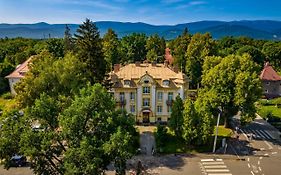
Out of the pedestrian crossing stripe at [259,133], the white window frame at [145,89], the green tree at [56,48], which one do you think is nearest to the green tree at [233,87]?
the pedestrian crossing stripe at [259,133]

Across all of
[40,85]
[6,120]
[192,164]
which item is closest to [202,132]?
[192,164]

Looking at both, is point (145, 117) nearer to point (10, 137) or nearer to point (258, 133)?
point (258, 133)

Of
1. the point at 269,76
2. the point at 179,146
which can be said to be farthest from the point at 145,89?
the point at 269,76

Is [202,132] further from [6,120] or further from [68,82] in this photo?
[6,120]

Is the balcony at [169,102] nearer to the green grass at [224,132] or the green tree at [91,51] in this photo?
the green grass at [224,132]

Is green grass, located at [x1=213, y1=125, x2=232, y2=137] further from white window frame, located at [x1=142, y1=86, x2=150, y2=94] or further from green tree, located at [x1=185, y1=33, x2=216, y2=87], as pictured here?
green tree, located at [x1=185, y1=33, x2=216, y2=87]

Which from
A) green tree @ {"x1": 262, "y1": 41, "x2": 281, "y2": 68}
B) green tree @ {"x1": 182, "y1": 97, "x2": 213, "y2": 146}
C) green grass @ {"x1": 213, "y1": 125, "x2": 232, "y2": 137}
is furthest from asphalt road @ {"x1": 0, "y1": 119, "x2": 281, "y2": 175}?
green tree @ {"x1": 262, "y1": 41, "x2": 281, "y2": 68}
